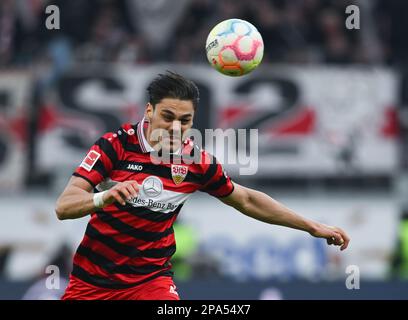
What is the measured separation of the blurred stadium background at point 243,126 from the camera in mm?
13852

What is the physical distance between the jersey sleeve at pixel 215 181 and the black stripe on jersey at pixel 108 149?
715mm

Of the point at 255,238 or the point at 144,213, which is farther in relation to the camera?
the point at 255,238

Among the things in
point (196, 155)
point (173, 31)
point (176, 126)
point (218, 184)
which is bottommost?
point (218, 184)

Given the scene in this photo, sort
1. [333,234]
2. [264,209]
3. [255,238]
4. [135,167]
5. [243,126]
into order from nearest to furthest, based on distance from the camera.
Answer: [135,167]
[333,234]
[264,209]
[255,238]
[243,126]

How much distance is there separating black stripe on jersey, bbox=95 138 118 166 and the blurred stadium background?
6.44 metres

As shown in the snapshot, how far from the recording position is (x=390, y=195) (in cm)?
1430

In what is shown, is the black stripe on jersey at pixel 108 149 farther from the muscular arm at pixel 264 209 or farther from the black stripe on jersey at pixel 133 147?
the muscular arm at pixel 264 209

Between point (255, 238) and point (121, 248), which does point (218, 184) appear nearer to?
point (121, 248)

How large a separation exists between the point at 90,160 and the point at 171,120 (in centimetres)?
62

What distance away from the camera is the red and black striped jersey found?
728 centimetres

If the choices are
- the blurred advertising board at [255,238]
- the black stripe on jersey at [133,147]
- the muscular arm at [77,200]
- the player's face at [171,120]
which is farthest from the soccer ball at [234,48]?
the blurred advertising board at [255,238]

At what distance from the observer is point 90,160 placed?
23.1 ft
